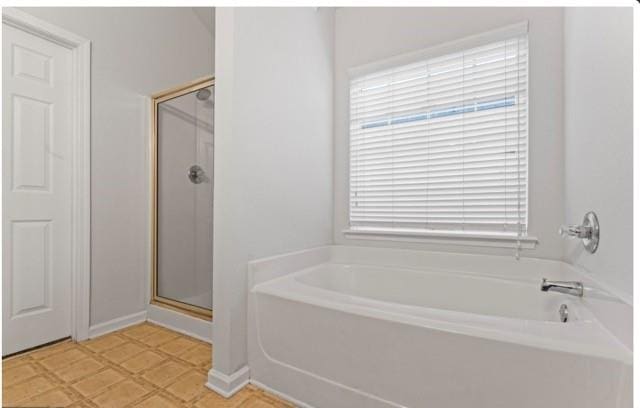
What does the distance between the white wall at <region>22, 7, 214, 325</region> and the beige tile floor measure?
35 centimetres

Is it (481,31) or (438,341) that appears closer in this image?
(438,341)

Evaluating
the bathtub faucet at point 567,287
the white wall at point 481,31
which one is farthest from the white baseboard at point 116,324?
the bathtub faucet at point 567,287

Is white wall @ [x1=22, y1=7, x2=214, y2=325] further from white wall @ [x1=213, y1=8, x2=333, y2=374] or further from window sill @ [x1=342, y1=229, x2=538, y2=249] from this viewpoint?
window sill @ [x1=342, y1=229, x2=538, y2=249]

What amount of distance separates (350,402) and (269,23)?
198 cm

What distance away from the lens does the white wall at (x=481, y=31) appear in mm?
1631

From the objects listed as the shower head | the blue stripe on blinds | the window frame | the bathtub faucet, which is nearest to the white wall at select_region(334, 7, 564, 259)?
the window frame

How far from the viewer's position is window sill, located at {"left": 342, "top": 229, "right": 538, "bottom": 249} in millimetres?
1710

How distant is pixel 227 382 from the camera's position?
1432 mm

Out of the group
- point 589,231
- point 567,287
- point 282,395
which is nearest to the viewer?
point 589,231

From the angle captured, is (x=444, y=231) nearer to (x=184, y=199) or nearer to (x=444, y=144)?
(x=444, y=144)

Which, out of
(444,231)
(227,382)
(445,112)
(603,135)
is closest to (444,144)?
(445,112)

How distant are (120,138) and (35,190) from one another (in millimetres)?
627

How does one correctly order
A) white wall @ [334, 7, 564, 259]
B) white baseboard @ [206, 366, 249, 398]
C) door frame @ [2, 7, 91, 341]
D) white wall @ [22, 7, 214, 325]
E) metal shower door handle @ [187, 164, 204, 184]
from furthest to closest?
metal shower door handle @ [187, 164, 204, 184]
white wall @ [22, 7, 214, 325]
door frame @ [2, 7, 91, 341]
white wall @ [334, 7, 564, 259]
white baseboard @ [206, 366, 249, 398]

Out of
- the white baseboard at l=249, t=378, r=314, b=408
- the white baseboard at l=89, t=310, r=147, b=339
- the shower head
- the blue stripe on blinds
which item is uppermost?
the shower head
